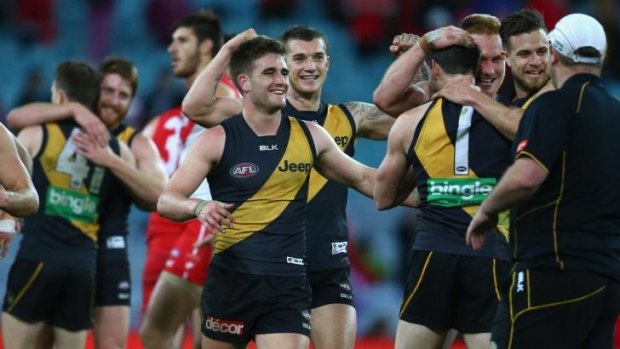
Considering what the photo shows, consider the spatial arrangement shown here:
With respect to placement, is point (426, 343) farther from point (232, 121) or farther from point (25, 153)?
point (25, 153)

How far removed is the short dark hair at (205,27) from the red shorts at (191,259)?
1665 mm

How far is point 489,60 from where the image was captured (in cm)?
735

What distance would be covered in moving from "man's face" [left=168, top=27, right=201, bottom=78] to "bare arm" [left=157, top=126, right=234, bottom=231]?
3606mm

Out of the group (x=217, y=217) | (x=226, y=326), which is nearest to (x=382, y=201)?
(x=226, y=326)

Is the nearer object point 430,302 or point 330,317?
point 430,302

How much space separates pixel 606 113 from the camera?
5859mm

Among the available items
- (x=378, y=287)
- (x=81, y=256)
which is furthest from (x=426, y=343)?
(x=378, y=287)

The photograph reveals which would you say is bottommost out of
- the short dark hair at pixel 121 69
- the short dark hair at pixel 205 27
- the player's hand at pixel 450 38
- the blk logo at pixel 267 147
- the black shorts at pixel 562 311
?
the black shorts at pixel 562 311

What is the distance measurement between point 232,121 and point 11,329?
3096mm

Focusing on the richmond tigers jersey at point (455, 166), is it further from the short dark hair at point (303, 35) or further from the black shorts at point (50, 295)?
the black shorts at point (50, 295)

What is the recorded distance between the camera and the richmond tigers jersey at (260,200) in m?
7.02

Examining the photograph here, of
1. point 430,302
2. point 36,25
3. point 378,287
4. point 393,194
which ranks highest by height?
point 36,25

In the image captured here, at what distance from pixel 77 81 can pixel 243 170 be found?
3.03 m

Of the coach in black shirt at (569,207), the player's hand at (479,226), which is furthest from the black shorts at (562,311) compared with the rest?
the player's hand at (479,226)
